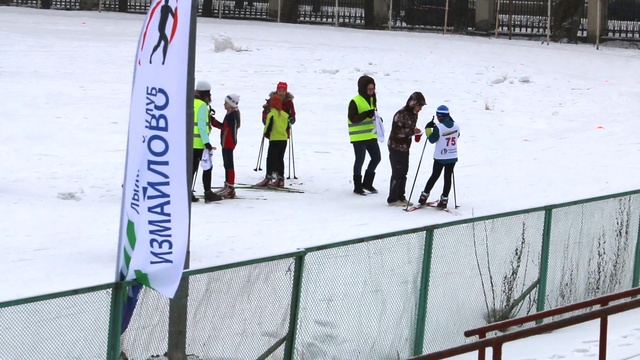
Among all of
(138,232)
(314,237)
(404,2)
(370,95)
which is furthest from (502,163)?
(404,2)

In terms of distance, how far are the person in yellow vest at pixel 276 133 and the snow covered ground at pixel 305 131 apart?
479 millimetres

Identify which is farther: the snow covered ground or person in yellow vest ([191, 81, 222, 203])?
person in yellow vest ([191, 81, 222, 203])

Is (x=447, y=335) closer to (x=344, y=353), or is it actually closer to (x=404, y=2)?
(x=344, y=353)

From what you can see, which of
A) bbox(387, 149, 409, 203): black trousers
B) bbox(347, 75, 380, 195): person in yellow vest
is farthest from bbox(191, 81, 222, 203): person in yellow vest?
bbox(387, 149, 409, 203): black trousers

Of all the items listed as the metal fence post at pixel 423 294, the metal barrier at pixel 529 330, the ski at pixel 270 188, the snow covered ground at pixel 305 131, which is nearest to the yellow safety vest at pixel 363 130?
the snow covered ground at pixel 305 131

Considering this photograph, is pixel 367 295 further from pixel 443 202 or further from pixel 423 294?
pixel 443 202

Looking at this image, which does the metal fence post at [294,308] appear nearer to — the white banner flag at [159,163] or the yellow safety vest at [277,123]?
the white banner flag at [159,163]

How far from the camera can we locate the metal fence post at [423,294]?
1053cm

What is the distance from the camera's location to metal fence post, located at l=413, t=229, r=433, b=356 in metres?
10.5

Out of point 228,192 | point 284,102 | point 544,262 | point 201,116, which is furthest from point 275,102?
point 544,262

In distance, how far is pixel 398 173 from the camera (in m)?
16.9

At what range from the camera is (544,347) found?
11.1m

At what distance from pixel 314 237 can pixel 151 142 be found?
705 centimetres

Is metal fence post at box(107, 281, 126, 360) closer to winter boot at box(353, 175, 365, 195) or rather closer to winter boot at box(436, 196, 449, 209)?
winter boot at box(436, 196, 449, 209)
